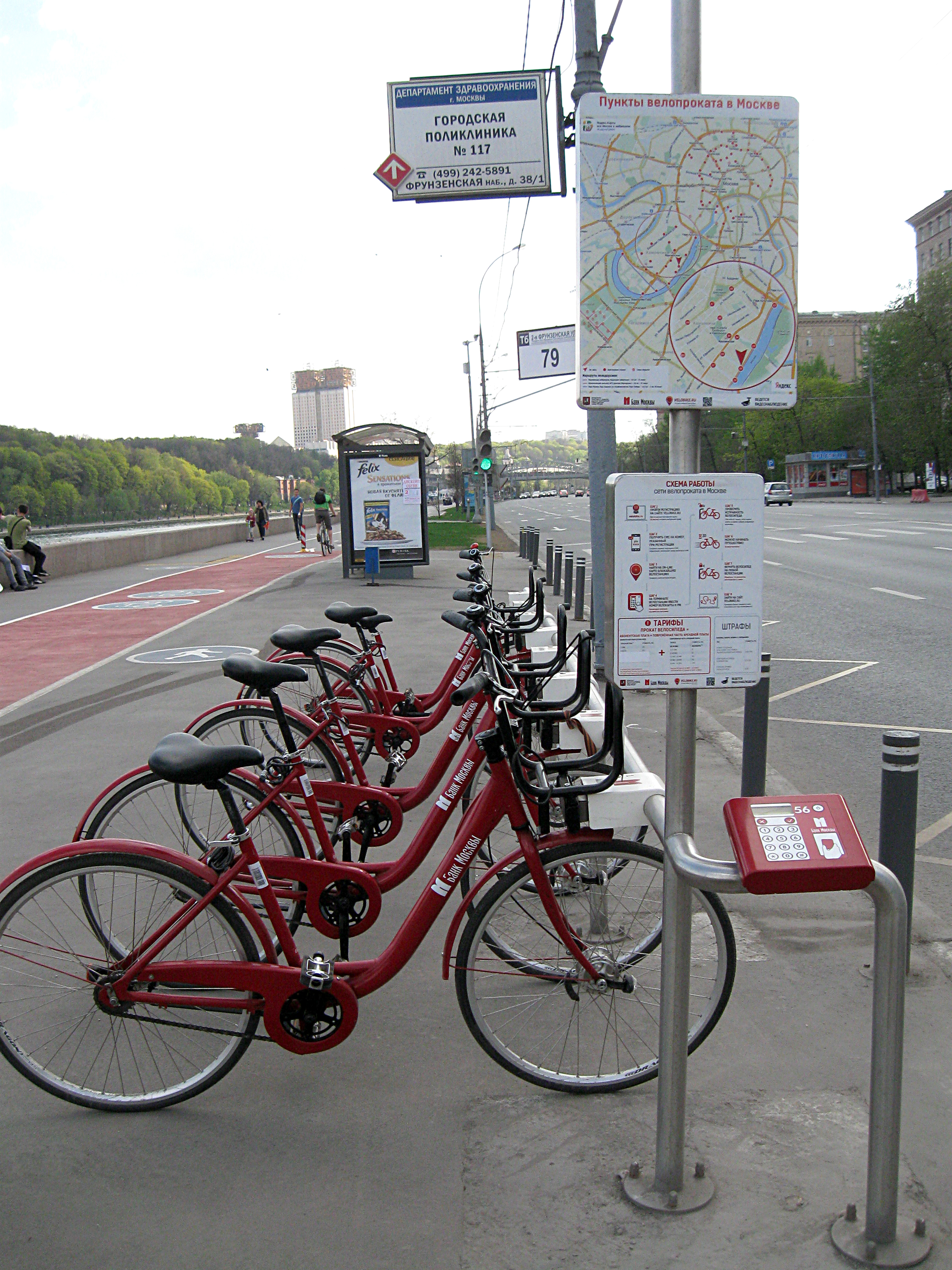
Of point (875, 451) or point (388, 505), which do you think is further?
point (875, 451)

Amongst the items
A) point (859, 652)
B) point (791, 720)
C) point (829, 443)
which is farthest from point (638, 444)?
point (829, 443)

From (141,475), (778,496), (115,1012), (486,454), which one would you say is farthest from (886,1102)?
(141,475)

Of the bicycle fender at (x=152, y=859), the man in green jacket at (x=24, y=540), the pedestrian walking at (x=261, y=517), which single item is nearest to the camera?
the bicycle fender at (x=152, y=859)

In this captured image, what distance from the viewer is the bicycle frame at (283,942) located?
2.86 m

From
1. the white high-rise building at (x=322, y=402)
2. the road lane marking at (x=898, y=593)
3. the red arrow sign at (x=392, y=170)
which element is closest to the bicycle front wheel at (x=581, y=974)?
the red arrow sign at (x=392, y=170)

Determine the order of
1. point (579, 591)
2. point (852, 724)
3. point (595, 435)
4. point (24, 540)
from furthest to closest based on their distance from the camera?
point (24, 540)
point (579, 591)
point (595, 435)
point (852, 724)

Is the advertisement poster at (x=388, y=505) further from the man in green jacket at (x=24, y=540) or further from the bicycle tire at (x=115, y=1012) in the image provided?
the bicycle tire at (x=115, y=1012)

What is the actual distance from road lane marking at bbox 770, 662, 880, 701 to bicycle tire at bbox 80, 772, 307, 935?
5598 mm

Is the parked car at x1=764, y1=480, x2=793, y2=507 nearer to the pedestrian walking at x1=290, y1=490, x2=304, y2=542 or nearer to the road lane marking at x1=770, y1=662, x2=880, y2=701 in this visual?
the pedestrian walking at x1=290, y1=490, x2=304, y2=542

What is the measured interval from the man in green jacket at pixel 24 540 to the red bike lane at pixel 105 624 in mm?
2223

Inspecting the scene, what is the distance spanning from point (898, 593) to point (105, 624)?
11.0m

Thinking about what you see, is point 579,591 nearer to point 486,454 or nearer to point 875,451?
point 486,454

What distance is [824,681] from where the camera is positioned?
358 inches

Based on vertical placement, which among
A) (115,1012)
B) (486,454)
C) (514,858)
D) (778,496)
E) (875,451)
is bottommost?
(115,1012)
